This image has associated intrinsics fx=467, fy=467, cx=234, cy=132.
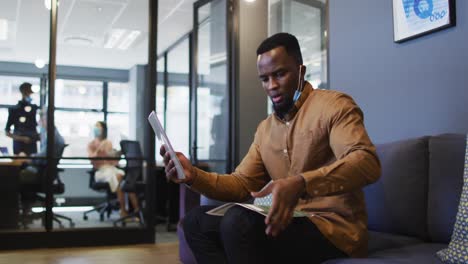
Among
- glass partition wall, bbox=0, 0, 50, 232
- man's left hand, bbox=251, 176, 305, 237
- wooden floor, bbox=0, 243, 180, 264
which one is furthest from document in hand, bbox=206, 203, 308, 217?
glass partition wall, bbox=0, 0, 50, 232

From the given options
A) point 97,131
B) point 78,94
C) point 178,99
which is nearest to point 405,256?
point 97,131

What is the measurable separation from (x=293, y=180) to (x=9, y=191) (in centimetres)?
406

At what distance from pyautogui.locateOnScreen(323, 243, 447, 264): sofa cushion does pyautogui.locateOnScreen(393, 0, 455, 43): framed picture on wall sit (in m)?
1.16

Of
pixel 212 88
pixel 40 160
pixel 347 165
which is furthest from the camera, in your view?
pixel 212 88

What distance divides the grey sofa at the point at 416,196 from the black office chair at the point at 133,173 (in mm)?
3148

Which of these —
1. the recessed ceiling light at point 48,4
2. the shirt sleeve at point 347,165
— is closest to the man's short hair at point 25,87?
the recessed ceiling light at point 48,4

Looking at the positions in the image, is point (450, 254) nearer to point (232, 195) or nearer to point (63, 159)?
point (232, 195)

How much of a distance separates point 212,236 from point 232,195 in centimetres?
26

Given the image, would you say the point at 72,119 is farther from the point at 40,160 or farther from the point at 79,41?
the point at 79,41

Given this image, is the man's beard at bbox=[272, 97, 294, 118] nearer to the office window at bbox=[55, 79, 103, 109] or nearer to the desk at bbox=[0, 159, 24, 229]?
the office window at bbox=[55, 79, 103, 109]

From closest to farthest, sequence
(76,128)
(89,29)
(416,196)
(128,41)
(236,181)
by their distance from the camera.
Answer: (236,181) → (416,196) → (76,128) → (89,29) → (128,41)

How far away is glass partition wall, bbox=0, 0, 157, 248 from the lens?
4.36m

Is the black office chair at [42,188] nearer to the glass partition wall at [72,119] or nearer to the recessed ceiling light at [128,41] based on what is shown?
the glass partition wall at [72,119]

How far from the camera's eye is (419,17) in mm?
2490
